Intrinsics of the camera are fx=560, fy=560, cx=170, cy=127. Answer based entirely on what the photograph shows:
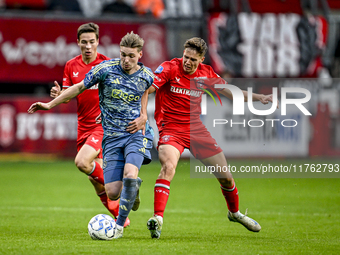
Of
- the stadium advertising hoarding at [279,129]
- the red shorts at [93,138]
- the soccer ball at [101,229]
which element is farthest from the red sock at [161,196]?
the stadium advertising hoarding at [279,129]

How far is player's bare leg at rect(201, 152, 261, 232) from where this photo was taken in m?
6.52

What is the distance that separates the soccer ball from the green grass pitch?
0.30 feet

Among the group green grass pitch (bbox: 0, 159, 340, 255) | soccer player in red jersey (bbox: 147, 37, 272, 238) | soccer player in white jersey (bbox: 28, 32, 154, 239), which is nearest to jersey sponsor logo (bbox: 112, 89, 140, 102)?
soccer player in white jersey (bbox: 28, 32, 154, 239)

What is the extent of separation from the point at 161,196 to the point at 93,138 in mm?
1420

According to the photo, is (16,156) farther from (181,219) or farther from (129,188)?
(129,188)

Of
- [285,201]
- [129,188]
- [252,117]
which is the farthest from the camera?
[252,117]

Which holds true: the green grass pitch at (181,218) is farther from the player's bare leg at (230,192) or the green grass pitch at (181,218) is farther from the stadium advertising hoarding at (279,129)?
the stadium advertising hoarding at (279,129)

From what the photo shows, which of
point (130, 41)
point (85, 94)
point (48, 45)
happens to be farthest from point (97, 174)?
point (48, 45)

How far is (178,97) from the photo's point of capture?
672 centimetres

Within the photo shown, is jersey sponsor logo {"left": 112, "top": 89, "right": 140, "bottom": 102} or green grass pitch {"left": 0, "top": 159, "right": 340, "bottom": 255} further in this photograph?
jersey sponsor logo {"left": 112, "top": 89, "right": 140, "bottom": 102}

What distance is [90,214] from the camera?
8.22m

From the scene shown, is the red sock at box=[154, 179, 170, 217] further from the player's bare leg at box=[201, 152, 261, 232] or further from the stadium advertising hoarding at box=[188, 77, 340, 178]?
the stadium advertising hoarding at box=[188, 77, 340, 178]

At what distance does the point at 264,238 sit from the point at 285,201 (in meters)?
4.04

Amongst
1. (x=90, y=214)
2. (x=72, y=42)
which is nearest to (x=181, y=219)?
(x=90, y=214)
